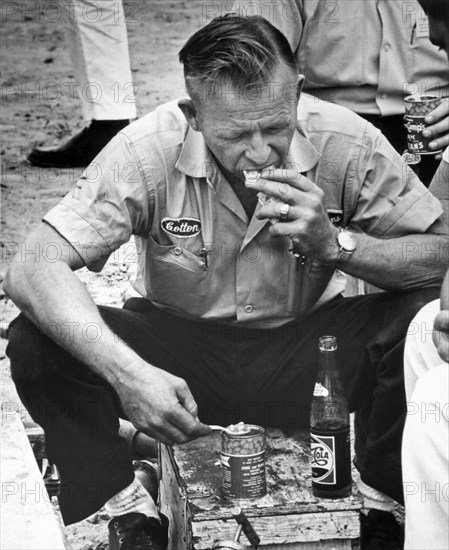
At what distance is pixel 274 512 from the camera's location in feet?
10.9

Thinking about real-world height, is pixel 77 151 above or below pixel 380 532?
below

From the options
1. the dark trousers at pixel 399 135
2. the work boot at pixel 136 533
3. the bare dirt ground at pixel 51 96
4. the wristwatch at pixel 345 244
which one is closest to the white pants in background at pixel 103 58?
the bare dirt ground at pixel 51 96

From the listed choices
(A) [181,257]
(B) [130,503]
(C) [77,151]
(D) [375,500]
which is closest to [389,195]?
(A) [181,257]

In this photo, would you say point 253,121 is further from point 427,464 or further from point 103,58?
point 103,58

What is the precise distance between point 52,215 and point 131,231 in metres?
0.26

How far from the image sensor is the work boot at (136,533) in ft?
11.7

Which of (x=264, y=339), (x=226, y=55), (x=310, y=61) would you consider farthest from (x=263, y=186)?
(x=310, y=61)

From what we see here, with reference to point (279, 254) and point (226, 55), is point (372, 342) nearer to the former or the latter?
point (279, 254)

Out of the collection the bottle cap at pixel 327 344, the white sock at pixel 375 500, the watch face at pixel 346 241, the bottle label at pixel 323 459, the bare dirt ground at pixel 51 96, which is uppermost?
the watch face at pixel 346 241

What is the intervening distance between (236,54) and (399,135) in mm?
1583

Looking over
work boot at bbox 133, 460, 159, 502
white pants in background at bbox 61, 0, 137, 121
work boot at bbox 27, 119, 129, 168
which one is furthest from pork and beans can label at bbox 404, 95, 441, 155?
work boot at bbox 27, 119, 129, 168

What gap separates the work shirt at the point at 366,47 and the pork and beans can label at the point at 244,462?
1.97 meters

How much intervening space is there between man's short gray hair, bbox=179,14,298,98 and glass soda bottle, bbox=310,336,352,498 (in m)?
0.82

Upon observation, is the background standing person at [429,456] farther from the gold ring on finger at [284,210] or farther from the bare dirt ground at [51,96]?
the bare dirt ground at [51,96]
